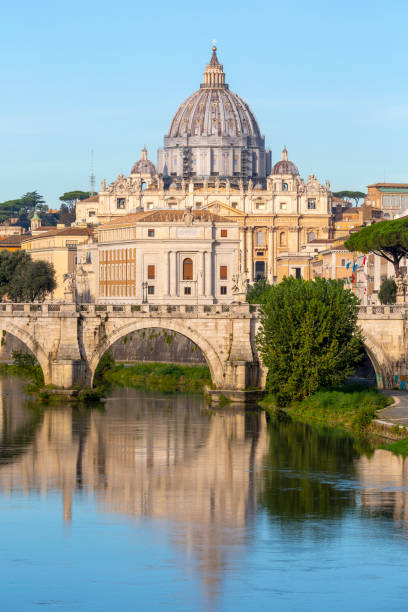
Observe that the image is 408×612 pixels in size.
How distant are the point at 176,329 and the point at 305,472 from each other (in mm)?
21010

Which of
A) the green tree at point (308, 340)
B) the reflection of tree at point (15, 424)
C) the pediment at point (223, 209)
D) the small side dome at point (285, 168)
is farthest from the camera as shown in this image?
the small side dome at point (285, 168)

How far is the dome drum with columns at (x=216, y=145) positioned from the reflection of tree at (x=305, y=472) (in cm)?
14237

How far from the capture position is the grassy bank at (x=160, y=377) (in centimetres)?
7284

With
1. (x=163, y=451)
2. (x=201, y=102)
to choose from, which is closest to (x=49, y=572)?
(x=163, y=451)

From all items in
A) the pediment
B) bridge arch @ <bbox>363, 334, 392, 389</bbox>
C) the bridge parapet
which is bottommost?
bridge arch @ <bbox>363, 334, 392, 389</bbox>

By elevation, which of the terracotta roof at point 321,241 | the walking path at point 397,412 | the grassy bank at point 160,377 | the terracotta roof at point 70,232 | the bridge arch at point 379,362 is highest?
the terracotta roof at point 70,232

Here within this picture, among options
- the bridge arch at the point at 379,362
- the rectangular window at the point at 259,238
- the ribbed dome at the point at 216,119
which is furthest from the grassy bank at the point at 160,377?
the ribbed dome at the point at 216,119

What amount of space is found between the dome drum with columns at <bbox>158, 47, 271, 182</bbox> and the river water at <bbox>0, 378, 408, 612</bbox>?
14185 centimetres

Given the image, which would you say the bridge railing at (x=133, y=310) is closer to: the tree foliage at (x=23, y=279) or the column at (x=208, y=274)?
the column at (x=208, y=274)

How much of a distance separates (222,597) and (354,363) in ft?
101

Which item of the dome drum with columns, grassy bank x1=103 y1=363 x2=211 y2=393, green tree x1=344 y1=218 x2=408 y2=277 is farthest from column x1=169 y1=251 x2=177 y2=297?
the dome drum with columns

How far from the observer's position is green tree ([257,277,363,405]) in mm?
57562

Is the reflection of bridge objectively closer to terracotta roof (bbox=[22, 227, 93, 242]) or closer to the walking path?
the walking path

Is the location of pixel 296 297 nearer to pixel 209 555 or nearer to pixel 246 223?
pixel 209 555
